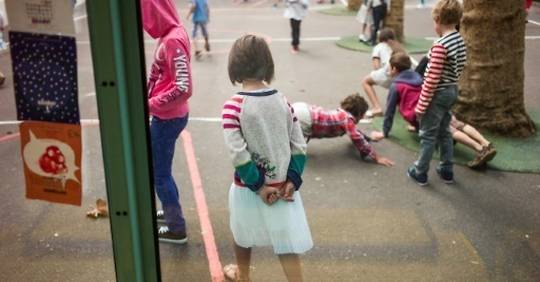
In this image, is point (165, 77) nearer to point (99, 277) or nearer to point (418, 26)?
point (99, 277)

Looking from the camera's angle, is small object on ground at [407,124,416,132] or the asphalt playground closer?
the asphalt playground

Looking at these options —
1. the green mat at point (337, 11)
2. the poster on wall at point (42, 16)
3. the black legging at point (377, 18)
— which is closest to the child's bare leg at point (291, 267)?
the poster on wall at point (42, 16)

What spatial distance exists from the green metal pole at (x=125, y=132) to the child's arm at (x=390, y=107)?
3534 millimetres

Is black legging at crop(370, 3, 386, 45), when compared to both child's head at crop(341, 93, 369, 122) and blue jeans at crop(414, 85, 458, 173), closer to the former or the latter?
child's head at crop(341, 93, 369, 122)

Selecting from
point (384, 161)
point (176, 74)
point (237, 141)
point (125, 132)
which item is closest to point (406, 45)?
point (384, 161)

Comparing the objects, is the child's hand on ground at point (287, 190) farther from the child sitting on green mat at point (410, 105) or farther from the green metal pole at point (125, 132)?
the child sitting on green mat at point (410, 105)

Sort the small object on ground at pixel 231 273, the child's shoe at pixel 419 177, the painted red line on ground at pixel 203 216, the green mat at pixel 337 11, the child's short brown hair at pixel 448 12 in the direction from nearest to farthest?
the small object on ground at pixel 231 273, the painted red line on ground at pixel 203 216, the child's short brown hair at pixel 448 12, the child's shoe at pixel 419 177, the green mat at pixel 337 11

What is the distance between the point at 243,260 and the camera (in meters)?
2.73

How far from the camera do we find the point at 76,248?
3.16 meters

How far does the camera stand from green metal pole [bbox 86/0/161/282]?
143cm

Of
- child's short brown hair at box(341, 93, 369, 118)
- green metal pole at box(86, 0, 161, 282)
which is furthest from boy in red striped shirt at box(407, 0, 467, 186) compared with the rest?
green metal pole at box(86, 0, 161, 282)

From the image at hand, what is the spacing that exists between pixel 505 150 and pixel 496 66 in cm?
81

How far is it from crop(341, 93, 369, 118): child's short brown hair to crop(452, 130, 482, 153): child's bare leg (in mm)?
811

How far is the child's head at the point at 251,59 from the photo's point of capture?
2256 mm
